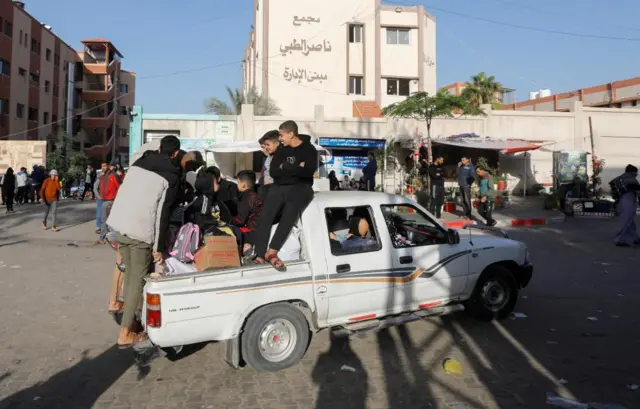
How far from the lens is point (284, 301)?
4.60m

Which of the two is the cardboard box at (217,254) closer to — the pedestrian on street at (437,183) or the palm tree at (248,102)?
the pedestrian on street at (437,183)

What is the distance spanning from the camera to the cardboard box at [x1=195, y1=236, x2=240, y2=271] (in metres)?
4.47

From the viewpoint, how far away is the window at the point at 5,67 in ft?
132

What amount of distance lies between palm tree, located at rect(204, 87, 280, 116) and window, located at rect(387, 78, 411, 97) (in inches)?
327

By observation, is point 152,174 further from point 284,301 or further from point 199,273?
point 284,301

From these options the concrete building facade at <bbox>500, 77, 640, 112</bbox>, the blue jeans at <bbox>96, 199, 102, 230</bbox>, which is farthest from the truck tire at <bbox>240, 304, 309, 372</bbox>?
the concrete building facade at <bbox>500, 77, 640, 112</bbox>

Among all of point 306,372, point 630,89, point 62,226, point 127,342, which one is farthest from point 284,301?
point 630,89

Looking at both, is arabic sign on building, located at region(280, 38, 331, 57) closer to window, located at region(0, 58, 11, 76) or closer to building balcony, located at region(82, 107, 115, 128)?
window, located at region(0, 58, 11, 76)

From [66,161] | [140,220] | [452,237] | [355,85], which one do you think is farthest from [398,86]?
[140,220]

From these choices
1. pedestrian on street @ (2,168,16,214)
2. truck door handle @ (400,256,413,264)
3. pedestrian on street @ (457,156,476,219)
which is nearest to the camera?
truck door handle @ (400,256,413,264)

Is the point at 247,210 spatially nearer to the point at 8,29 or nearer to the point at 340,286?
the point at 340,286

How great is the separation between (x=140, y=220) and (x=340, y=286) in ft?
6.28

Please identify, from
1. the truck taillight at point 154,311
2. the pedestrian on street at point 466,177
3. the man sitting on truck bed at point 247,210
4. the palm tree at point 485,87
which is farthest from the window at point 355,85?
the truck taillight at point 154,311

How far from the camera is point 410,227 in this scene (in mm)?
5895
